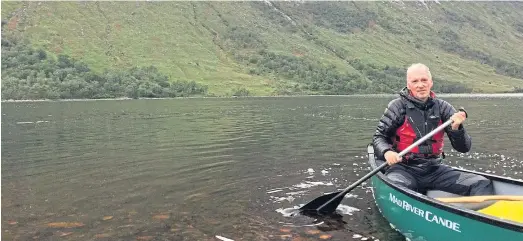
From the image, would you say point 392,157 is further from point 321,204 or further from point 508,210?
point 321,204

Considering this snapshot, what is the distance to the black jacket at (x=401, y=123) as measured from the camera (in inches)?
470

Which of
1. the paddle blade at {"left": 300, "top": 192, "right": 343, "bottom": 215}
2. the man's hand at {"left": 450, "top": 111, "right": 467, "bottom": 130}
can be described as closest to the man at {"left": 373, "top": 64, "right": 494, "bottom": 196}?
the man's hand at {"left": 450, "top": 111, "right": 467, "bottom": 130}

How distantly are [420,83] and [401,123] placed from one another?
3.85 ft

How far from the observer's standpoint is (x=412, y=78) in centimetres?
1208

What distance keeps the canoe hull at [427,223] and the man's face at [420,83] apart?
241cm

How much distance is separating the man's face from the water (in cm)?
365

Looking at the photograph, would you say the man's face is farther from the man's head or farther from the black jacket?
the black jacket

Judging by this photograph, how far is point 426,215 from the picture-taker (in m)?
10.6

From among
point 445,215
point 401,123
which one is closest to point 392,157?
point 401,123

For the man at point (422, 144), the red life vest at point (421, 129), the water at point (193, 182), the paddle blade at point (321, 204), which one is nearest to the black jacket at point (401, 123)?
the man at point (422, 144)

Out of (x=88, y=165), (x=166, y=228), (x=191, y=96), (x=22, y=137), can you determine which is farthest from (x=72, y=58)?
(x=166, y=228)

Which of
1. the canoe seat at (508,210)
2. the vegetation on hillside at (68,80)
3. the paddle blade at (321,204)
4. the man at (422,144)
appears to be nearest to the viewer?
the canoe seat at (508,210)

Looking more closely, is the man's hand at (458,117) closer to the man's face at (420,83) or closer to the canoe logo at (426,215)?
the man's face at (420,83)

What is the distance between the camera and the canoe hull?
8945 millimetres
